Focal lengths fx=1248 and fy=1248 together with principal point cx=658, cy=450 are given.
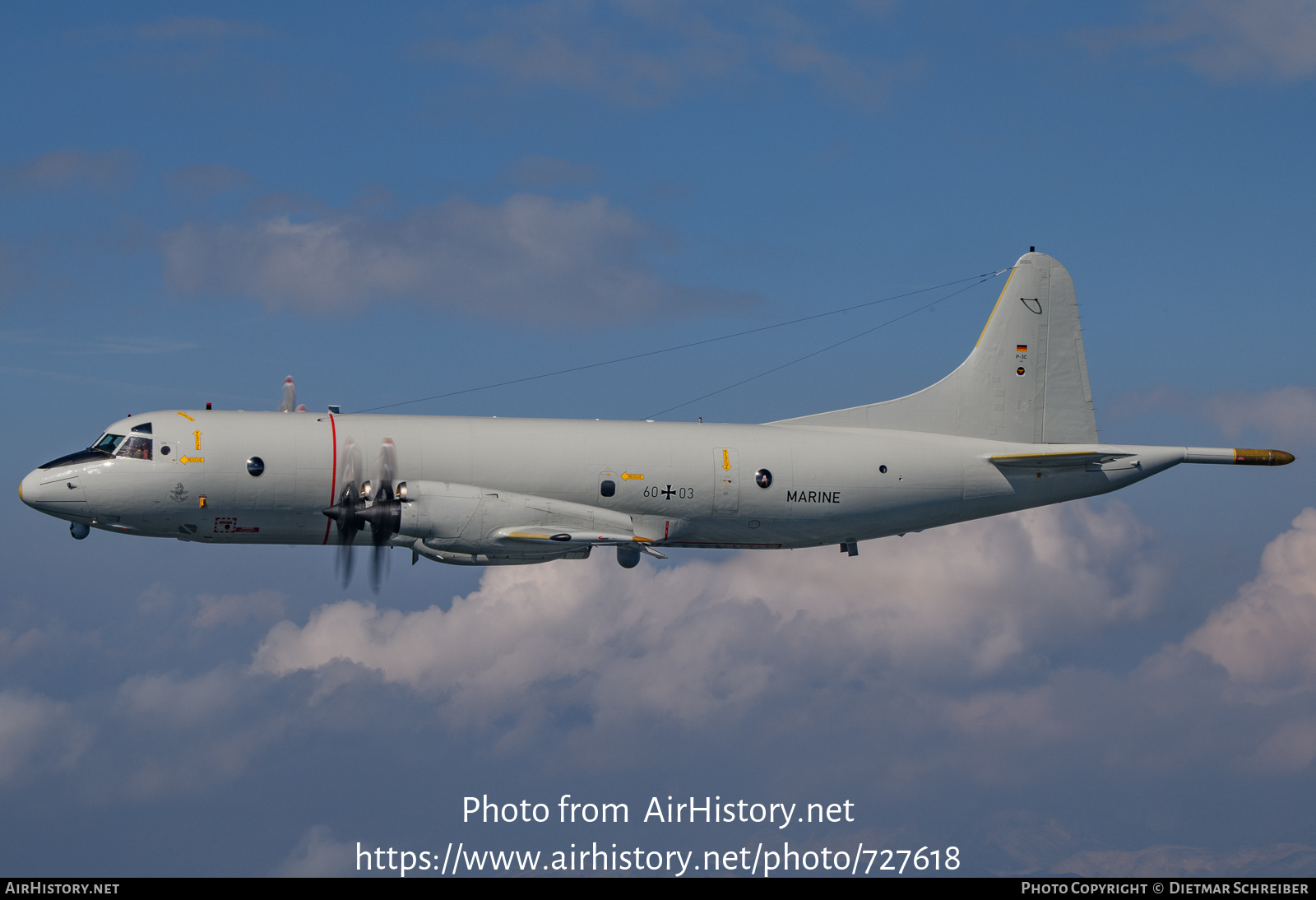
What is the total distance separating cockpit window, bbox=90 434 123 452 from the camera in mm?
37344

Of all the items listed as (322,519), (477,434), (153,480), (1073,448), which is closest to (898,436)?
(1073,448)

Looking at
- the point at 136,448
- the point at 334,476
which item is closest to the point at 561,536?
the point at 334,476

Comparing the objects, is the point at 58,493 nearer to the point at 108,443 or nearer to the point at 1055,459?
the point at 108,443

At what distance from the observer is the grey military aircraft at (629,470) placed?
121 ft

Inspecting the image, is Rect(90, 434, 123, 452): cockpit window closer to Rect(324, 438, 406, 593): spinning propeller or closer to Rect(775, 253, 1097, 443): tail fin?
Rect(324, 438, 406, 593): spinning propeller

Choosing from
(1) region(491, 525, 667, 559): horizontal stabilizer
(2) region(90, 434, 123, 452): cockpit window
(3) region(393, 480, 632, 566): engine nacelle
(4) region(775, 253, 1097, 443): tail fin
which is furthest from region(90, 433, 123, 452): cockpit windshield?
(4) region(775, 253, 1097, 443): tail fin

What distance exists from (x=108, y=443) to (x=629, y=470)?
15.7 metres

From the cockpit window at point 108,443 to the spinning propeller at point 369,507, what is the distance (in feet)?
22.0

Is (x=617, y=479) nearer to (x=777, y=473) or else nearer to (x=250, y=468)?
(x=777, y=473)

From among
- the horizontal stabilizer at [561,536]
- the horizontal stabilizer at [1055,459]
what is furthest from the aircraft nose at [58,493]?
the horizontal stabilizer at [1055,459]

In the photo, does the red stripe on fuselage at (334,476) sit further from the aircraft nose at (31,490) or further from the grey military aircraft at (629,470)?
the aircraft nose at (31,490)

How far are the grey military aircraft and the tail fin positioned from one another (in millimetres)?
64

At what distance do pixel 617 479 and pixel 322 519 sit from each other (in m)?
9.04
